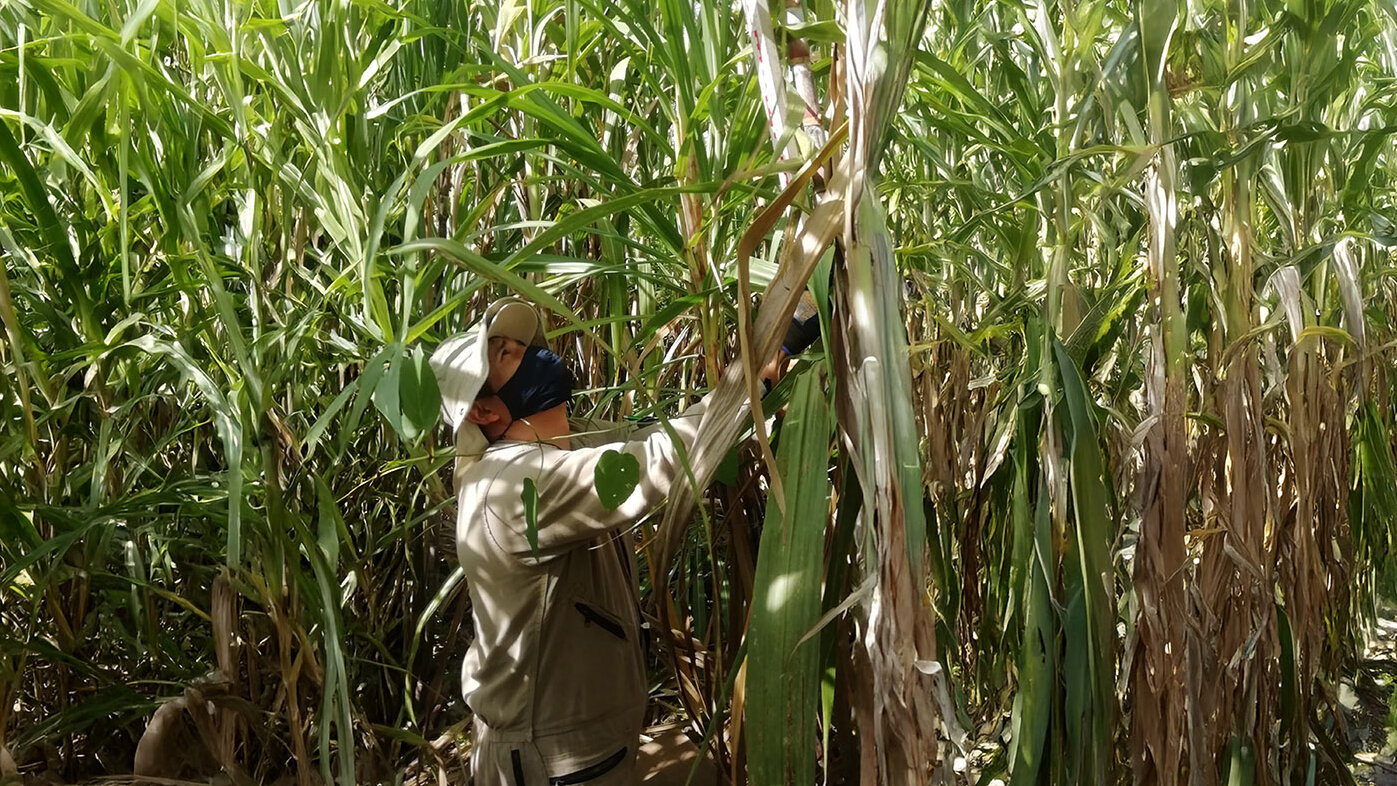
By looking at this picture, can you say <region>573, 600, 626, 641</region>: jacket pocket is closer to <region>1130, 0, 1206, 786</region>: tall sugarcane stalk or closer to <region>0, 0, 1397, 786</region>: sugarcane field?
<region>0, 0, 1397, 786</region>: sugarcane field

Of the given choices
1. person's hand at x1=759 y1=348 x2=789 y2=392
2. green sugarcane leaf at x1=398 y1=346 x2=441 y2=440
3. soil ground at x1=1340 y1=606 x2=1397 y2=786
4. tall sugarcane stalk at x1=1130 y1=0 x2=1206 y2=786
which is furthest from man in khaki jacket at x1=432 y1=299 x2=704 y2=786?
soil ground at x1=1340 y1=606 x2=1397 y2=786

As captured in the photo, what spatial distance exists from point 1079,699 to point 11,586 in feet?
3.82

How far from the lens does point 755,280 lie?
1022 millimetres

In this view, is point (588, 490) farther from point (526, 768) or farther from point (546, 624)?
point (526, 768)

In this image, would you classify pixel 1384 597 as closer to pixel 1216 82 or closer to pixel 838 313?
pixel 1216 82

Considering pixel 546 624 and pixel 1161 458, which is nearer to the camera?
pixel 1161 458

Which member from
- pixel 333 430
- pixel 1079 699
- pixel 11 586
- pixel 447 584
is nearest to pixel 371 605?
pixel 447 584

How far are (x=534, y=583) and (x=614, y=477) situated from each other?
535 millimetres

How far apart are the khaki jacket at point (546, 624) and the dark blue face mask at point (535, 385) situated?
2.2 inches

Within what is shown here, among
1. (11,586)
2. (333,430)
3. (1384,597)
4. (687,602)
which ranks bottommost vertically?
(1384,597)

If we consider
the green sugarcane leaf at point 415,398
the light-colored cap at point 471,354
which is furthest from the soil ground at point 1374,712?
the green sugarcane leaf at point 415,398

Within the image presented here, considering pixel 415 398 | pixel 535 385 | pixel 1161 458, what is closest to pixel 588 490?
pixel 535 385

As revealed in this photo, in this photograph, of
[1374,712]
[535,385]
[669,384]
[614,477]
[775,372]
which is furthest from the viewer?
[1374,712]

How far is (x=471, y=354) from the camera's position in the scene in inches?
47.8
